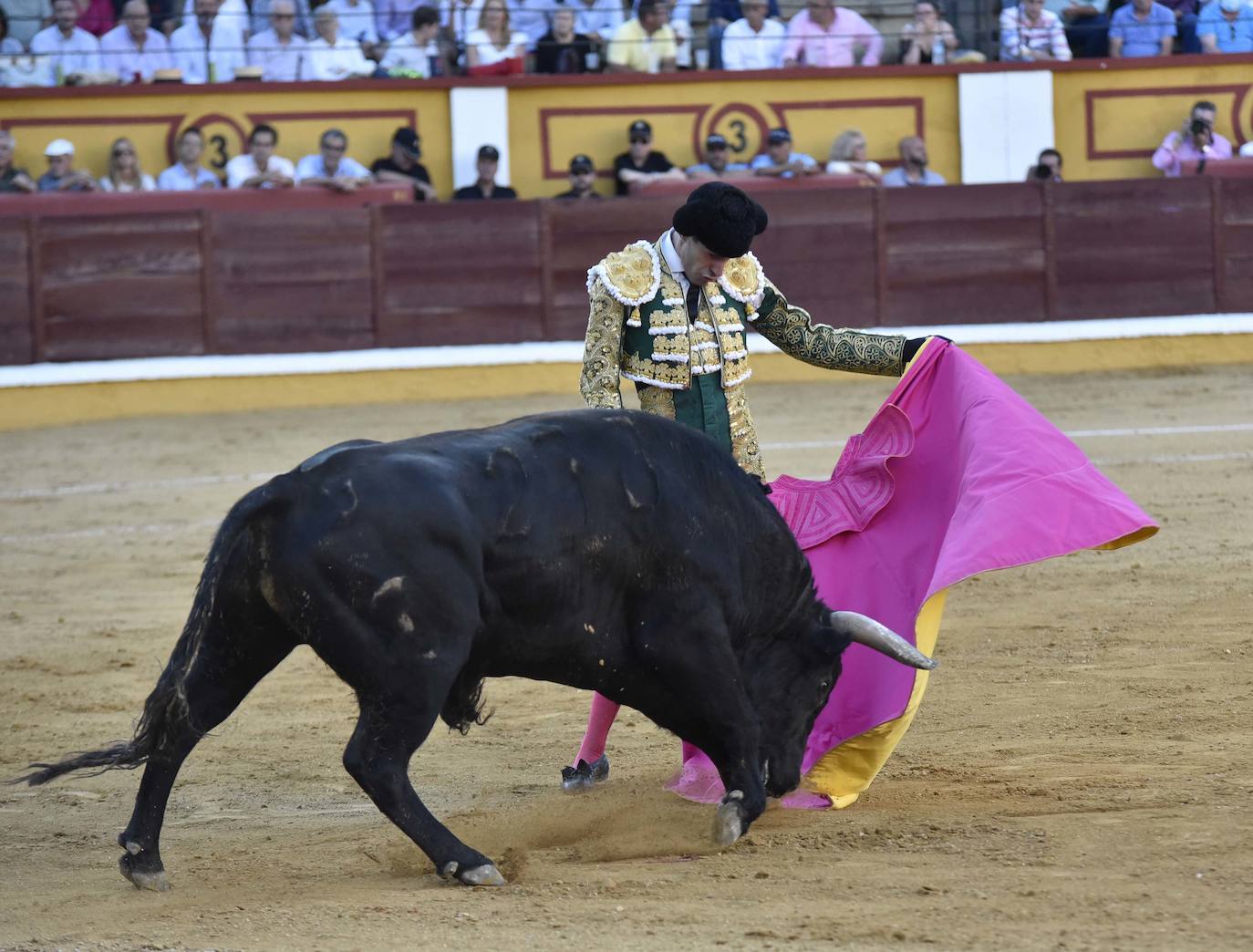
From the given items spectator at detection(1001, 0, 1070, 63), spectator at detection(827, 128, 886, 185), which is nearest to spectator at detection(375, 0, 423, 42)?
spectator at detection(827, 128, 886, 185)

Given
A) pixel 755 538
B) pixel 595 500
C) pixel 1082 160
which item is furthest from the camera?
pixel 1082 160

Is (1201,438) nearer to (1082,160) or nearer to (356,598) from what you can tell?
(1082,160)

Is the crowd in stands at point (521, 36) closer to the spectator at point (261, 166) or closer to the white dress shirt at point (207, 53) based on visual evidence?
the white dress shirt at point (207, 53)

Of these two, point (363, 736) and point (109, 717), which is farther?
point (109, 717)

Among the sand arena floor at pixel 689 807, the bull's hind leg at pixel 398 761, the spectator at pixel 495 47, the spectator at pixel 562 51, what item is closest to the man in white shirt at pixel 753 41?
the spectator at pixel 562 51

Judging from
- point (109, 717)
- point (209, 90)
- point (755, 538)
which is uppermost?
point (209, 90)

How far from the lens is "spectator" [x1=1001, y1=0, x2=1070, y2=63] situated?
1054 centimetres

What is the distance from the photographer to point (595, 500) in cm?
302

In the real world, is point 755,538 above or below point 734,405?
below

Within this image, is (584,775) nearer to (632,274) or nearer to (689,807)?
(689,807)

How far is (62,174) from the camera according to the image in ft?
31.6

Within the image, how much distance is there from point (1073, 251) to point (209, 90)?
5163mm

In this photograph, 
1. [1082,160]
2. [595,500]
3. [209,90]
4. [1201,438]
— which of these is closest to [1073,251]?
[1082,160]

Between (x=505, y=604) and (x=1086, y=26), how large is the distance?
8.75 m
